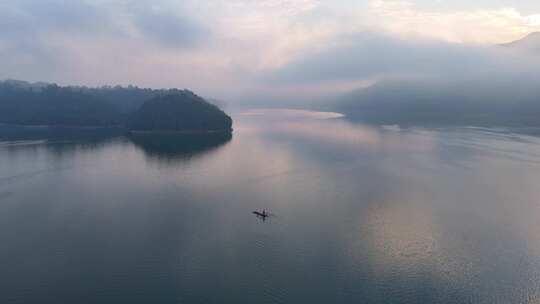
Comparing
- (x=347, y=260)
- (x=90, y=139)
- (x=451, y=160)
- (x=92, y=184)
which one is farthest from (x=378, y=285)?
(x=90, y=139)

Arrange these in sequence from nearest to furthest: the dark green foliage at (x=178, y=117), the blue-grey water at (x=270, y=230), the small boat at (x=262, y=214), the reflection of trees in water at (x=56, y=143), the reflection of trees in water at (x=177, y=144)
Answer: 1. the blue-grey water at (x=270, y=230)
2. the small boat at (x=262, y=214)
3. the reflection of trees in water at (x=177, y=144)
4. the reflection of trees in water at (x=56, y=143)
5. the dark green foliage at (x=178, y=117)

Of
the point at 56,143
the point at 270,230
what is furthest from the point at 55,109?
the point at 270,230

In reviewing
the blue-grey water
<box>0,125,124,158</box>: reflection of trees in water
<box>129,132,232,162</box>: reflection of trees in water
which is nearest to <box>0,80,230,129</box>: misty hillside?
<box>129,132,232,162</box>: reflection of trees in water

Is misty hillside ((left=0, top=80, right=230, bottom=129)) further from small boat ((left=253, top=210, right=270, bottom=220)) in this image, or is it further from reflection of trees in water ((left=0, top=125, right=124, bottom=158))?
small boat ((left=253, top=210, right=270, bottom=220))

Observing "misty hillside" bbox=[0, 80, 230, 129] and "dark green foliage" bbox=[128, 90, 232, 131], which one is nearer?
"dark green foliage" bbox=[128, 90, 232, 131]

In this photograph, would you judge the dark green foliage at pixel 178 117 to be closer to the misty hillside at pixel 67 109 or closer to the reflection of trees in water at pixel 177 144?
the misty hillside at pixel 67 109

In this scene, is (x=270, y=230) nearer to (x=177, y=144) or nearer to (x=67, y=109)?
(x=177, y=144)

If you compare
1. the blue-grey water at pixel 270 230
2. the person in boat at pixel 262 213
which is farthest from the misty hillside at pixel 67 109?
the person in boat at pixel 262 213
